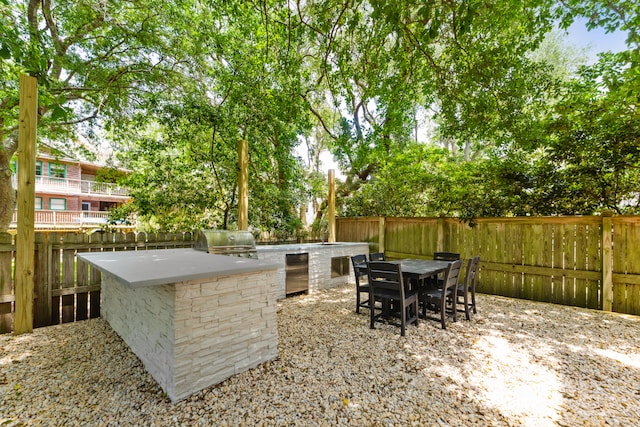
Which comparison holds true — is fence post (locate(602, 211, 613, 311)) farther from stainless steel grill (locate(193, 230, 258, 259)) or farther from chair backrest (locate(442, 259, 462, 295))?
stainless steel grill (locate(193, 230, 258, 259))

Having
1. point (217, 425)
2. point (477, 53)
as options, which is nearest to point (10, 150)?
point (217, 425)

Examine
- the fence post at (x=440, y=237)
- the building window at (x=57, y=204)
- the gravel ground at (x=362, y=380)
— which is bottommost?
the gravel ground at (x=362, y=380)

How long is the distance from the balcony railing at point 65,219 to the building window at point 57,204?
965mm

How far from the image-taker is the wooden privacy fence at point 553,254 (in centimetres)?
425

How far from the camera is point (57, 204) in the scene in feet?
47.6

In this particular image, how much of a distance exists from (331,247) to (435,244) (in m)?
2.49

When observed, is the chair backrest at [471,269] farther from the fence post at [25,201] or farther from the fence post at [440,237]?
the fence post at [25,201]

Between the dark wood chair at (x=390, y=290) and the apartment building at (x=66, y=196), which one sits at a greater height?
the apartment building at (x=66, y=196)

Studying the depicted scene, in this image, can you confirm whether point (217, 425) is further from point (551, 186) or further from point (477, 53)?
point (551, 186)

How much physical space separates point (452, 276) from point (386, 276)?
3.53ft

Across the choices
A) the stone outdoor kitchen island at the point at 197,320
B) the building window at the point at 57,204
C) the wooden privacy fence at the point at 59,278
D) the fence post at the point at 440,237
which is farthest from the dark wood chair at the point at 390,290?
the building window at the point at 57,204

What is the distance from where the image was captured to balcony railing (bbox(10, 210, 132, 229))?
12.9 metres

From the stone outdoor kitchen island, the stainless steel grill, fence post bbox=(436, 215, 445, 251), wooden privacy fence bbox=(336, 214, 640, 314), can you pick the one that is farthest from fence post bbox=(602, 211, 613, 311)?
the stainless steel grill

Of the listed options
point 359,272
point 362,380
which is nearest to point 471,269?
point 359,272
